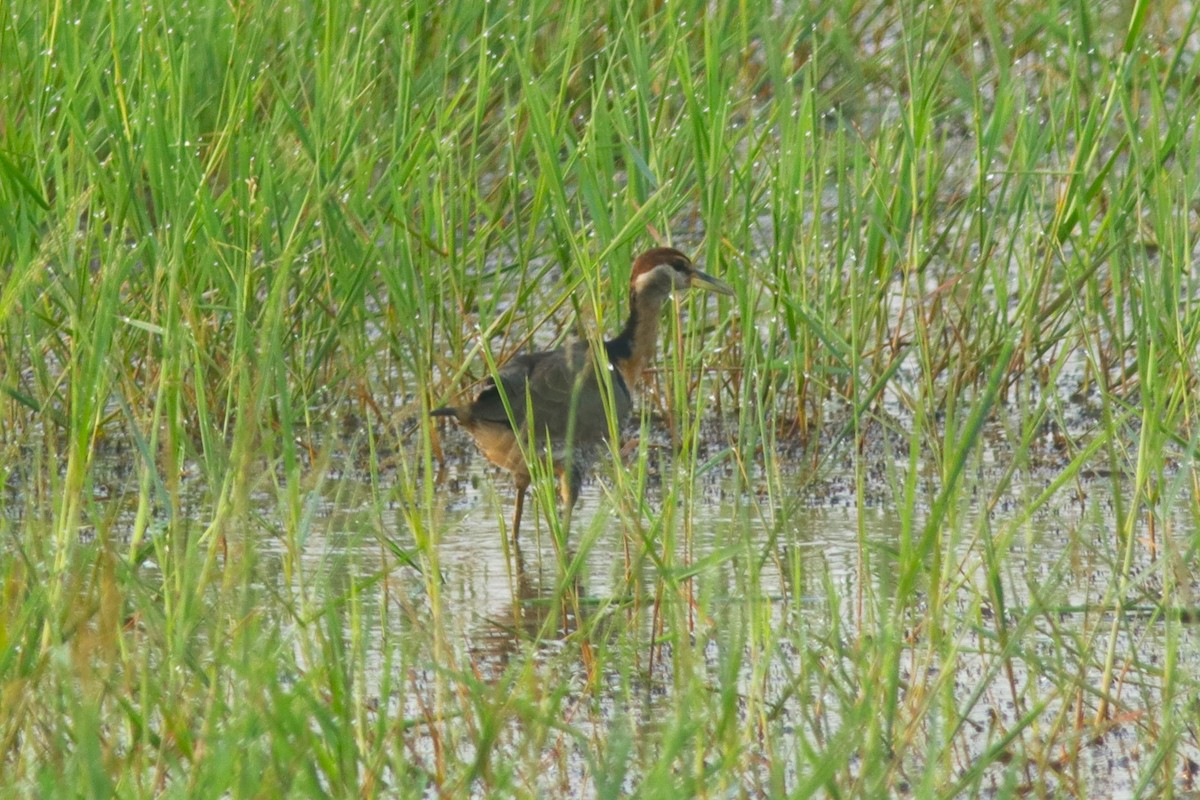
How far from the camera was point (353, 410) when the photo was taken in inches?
232

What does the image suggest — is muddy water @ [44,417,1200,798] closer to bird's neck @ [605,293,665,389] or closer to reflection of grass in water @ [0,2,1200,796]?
reflection of grass in water @ [0,2,1200,796]

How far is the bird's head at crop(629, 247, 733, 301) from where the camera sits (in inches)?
212

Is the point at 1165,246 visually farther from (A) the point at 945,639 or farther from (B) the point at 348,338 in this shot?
(B) the point at 348,338

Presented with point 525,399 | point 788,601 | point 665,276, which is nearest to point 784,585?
point 788,601

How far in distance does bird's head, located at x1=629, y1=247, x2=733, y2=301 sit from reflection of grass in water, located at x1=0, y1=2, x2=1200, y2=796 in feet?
0.48

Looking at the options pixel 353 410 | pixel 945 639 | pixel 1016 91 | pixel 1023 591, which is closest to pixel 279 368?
pixel 945 639

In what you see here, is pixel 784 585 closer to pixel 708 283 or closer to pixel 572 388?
pixel 572 388

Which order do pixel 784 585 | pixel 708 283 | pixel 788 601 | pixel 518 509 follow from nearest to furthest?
pixel 784 585
pixel 788 601
pixel 708 283
pixel 518 509

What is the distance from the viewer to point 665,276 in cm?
557

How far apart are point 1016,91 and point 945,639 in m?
3.11

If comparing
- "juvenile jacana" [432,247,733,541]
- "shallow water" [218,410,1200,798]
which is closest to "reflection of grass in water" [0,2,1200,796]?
"shallow water" [218,410,1200,798]

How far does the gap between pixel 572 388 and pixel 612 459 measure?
3.80 ft

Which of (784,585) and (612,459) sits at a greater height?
(612,459)

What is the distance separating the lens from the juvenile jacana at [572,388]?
523 centimetres
